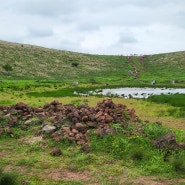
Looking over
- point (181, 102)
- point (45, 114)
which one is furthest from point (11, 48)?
point (45, 114)

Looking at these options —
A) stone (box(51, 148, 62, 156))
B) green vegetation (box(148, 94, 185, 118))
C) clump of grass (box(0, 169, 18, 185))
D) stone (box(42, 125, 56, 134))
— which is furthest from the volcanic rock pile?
green vegetation (box(148, 94, 185, 118))

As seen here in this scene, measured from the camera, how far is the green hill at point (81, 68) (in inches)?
3072

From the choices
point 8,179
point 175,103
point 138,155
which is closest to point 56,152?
point 138,155

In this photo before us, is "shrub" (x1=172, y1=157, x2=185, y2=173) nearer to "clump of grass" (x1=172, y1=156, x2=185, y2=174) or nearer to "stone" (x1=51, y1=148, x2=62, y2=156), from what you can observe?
"clump of grass" (x1=172, y1=156, x2=185, y2=174)

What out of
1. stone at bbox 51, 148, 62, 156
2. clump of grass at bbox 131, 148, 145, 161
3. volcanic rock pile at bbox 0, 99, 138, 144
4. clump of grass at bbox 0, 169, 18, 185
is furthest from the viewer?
volcanic rock pile at bbox 0, 99, 138, 144

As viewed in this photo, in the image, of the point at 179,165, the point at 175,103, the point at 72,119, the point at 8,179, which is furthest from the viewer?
the point at 175,103

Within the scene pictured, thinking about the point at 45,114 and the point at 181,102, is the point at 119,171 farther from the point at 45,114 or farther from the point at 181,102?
the point at 181,102

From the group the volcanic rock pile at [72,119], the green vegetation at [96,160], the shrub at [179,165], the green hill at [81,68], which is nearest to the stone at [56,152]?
the green vegetation at [96,160]

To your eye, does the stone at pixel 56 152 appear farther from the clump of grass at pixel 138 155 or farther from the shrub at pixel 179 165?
the shrub at pixel 179 165

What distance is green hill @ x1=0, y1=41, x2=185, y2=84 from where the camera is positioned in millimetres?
78025

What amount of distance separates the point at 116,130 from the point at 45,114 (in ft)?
18.4

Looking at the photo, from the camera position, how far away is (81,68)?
9975 cm

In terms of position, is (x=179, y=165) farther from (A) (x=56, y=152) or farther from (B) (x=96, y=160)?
(A) (x=56, y=152)

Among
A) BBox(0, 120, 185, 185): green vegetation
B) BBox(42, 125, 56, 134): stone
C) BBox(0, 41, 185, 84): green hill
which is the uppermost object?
BBox(0, 41, 185, 84): green hill
